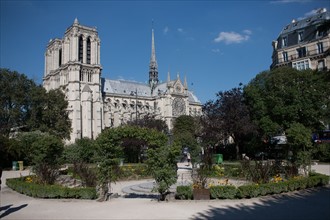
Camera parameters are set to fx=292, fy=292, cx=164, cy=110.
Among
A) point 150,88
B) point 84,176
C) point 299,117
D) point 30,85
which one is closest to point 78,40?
point 30,85

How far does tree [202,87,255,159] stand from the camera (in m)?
35.5

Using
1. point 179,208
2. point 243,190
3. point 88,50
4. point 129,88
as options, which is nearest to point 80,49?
point 88,50

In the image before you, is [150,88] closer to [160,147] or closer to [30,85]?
[30,85]

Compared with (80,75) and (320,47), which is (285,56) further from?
(80,75)

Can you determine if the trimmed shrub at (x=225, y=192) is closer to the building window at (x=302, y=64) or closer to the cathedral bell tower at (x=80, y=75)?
the building window at (x=302, y=64)

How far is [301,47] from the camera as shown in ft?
148

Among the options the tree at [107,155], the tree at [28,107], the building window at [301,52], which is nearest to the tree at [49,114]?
the tree at [28,107]

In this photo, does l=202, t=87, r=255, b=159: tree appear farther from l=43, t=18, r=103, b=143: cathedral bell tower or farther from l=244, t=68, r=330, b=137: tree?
l=43, t=18, r=103, b=143: cathedral bell tower

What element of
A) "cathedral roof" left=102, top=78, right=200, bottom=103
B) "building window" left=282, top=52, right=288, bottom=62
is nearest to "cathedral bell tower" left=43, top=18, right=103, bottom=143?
"cathedral roof" left=102, top=78, right=200, bottom=103

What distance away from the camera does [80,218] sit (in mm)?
9828

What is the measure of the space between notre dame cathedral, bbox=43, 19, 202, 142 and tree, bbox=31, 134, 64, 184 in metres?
34.6

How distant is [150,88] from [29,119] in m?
56.8

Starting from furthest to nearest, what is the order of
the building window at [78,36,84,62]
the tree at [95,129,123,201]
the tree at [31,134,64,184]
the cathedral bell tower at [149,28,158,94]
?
the cathedral bell tower at [149,28,158,94] → the building window at [78,36,84,62] → the tree at [31,134,64,184] → the tree at [95,129,123,201]

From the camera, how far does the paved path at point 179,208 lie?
32.7ft
